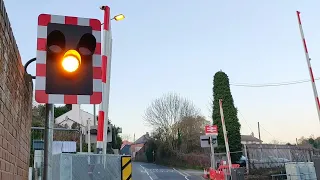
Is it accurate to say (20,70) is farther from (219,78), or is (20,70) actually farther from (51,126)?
(219,78)

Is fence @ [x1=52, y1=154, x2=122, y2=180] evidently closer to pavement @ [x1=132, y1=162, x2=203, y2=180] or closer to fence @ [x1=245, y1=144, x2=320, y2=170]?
fence @ [x1=245, y1=144, x2=320, y2=170]

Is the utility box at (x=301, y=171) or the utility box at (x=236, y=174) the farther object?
the utility box at (x=236, y=174)

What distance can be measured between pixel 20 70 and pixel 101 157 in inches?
55.7

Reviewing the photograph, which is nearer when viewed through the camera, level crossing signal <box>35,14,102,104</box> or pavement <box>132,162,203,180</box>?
level crossing signal <box>35,14,102,104</box>

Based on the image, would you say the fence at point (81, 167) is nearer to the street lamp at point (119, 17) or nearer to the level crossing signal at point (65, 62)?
the level crossing signal at point (65, 62)

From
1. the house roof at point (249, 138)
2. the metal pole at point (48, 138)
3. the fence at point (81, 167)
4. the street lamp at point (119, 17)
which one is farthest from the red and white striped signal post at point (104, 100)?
the house roof at point (249, 138)

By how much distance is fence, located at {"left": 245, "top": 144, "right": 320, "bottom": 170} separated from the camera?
2130 cm

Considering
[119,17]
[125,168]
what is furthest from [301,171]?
[125,168]

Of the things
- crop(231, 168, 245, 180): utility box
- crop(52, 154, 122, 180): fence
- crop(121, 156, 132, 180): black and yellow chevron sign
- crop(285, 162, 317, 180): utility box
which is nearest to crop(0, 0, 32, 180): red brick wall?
crop(52, 154, 122, 180): fence

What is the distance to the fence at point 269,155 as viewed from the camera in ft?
69.9

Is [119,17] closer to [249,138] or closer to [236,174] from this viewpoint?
[236,174]

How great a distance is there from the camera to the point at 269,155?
2292cm

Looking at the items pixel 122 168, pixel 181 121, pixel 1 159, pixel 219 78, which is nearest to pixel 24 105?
pixel 122 168

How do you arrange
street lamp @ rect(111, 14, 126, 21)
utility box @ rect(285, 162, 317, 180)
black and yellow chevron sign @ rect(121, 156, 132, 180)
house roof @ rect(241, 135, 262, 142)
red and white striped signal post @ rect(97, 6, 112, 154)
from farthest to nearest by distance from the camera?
house roof @ rect(241, 135, 262, 142)
utility box @ rect(285, 162, 317, 180)
street lamp @ rect(111, 14, 126, 21)
red and white striped signal post @ rect(97, 6, 112, 154)
black and yellow chevron sign @ rect(121, 156, 132, 180)
